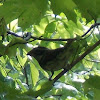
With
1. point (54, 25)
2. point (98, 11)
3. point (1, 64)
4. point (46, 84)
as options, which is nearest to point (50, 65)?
point (46, 84)

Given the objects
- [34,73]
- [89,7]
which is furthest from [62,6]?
[34,73]

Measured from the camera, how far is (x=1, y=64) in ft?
2.78

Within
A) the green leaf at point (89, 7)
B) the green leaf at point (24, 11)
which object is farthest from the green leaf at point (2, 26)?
the green leaf at point (89, 7)

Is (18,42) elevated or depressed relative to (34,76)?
elevated

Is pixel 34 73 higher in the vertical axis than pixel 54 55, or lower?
lower

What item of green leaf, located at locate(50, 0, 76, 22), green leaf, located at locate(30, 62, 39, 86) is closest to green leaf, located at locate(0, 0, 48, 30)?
green leaf, located at locate(50, 0, 76, 22)

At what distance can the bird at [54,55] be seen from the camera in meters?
0.51

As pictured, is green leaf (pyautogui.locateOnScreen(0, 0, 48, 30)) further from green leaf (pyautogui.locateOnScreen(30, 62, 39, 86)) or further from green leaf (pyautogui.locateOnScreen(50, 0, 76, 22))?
green leaf (pyautogui.locateOnScreen(30, 62, 39, 86))

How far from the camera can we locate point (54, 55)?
1.67 ft

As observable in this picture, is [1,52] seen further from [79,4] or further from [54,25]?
[54,25]

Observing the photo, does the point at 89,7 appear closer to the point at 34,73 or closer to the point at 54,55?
the point at 54,55

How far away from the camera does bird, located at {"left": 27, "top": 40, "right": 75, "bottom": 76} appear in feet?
1.66

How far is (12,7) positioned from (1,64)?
36cm

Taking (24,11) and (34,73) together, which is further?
(34,73)
